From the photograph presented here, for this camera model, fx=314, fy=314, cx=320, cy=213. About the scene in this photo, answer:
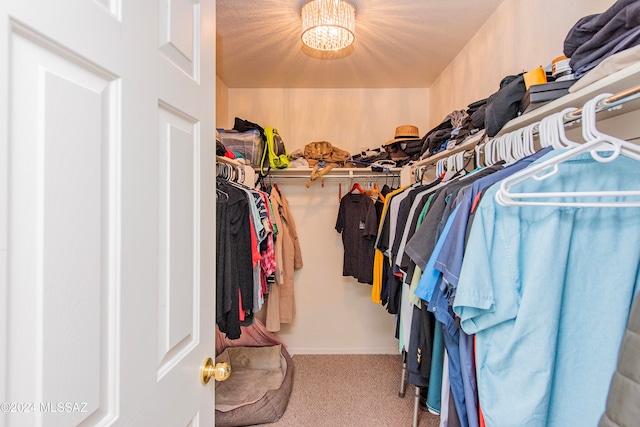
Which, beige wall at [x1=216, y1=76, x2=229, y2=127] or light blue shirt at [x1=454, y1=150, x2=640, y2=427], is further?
beige wall at [x1=216, y1=76, x2=229, y2=127]

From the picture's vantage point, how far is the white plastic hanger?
62 centimetres

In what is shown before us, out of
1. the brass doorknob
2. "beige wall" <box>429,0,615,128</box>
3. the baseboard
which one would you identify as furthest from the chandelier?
the baseboard

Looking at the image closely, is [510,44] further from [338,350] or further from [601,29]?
[338,350]

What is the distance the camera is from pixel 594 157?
64 cm

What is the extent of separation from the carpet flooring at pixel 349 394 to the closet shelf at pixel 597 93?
1.80m

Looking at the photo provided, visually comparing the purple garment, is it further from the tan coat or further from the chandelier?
the tan coat

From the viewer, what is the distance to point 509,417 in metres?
0.69

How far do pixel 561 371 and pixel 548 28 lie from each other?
1.45m

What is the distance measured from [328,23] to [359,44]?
573 millimetres

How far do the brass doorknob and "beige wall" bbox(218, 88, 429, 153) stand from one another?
233 centimetres

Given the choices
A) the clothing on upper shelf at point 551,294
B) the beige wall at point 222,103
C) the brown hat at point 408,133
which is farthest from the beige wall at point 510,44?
the beige wall at point 222,103

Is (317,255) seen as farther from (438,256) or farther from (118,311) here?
(118,311)

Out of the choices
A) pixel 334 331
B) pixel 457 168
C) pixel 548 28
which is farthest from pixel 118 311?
pixel 334 331

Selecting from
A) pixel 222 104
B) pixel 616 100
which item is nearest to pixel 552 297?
pixel 616 100
